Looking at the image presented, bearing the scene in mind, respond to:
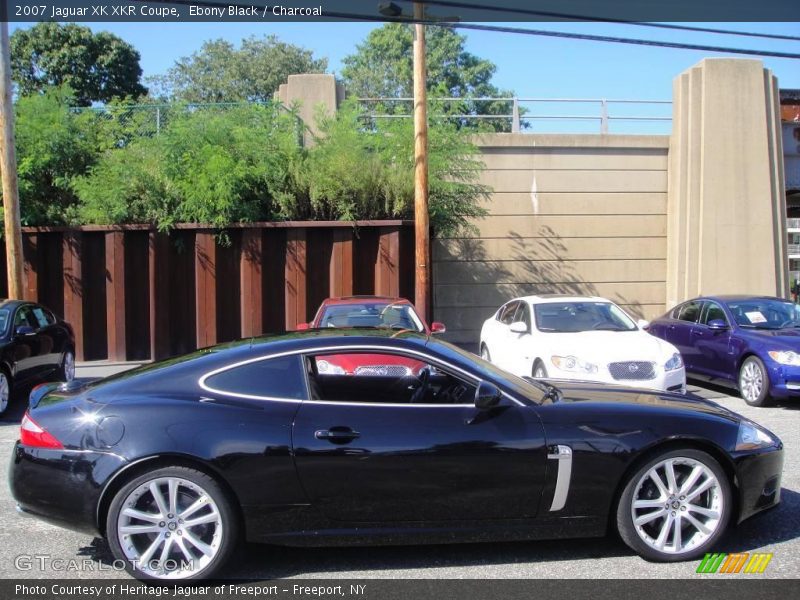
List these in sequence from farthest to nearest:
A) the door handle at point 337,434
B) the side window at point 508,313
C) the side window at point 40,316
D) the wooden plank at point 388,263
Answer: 1. the wooden plank at point 388,263
2. the side window at point 508,313
3. the side window at point 40,316
4. the door handle at point 337,434

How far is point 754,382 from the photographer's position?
32.2 ft

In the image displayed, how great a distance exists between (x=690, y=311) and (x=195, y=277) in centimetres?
920

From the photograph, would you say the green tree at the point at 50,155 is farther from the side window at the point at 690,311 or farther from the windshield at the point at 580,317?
the side window at the point at 690,311

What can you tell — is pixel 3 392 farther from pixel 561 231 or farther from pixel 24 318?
pixel 561 231

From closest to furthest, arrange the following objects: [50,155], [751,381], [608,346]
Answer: [608,346]
[751,381]
[50,155]

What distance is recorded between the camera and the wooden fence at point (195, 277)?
14.8 m

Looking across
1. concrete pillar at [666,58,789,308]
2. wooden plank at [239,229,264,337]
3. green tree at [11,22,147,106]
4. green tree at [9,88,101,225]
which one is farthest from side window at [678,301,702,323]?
green tree at [11,22,147,106]

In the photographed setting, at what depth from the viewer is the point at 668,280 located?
61.4ft

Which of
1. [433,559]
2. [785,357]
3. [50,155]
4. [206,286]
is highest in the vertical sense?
[50,155]

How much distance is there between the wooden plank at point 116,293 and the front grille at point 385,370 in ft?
34.9

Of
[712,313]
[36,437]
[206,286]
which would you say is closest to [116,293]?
[206,286]

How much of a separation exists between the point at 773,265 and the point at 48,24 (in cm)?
3149

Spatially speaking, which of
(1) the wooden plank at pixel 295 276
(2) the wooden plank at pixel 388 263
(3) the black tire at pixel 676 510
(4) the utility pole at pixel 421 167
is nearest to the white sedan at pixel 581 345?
(4) the utility pole at pixel 421 167

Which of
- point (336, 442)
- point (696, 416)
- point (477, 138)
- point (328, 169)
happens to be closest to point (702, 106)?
point (477, 138)
